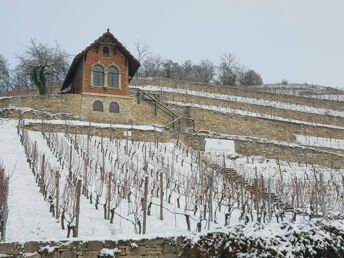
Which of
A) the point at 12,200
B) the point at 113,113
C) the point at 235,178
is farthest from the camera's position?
the point at 113,113

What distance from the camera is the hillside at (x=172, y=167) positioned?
11.8 m

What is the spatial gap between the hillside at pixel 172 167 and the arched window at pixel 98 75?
189cm

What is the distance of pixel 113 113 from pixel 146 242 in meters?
21.5

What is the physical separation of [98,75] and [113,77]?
37.5 inches

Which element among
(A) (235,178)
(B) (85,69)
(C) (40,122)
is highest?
(B) (85,69)

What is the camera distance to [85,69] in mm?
29859

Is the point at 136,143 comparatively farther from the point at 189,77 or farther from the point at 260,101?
the point at 189,77

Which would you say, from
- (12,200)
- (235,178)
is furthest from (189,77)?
(12,200)

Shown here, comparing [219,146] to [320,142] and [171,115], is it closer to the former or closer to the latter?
[171,115]

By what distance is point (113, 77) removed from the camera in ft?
100

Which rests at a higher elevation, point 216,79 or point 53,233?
point 216,79

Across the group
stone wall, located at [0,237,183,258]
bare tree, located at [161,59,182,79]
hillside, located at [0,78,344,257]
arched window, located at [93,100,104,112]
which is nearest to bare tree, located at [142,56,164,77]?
bare tree, located at [161,59,182,79]

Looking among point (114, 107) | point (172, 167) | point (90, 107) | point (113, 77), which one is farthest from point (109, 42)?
point (172, 167)

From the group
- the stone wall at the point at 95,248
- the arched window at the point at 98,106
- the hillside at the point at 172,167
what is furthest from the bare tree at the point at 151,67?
the stone wall at the point at 95,248
